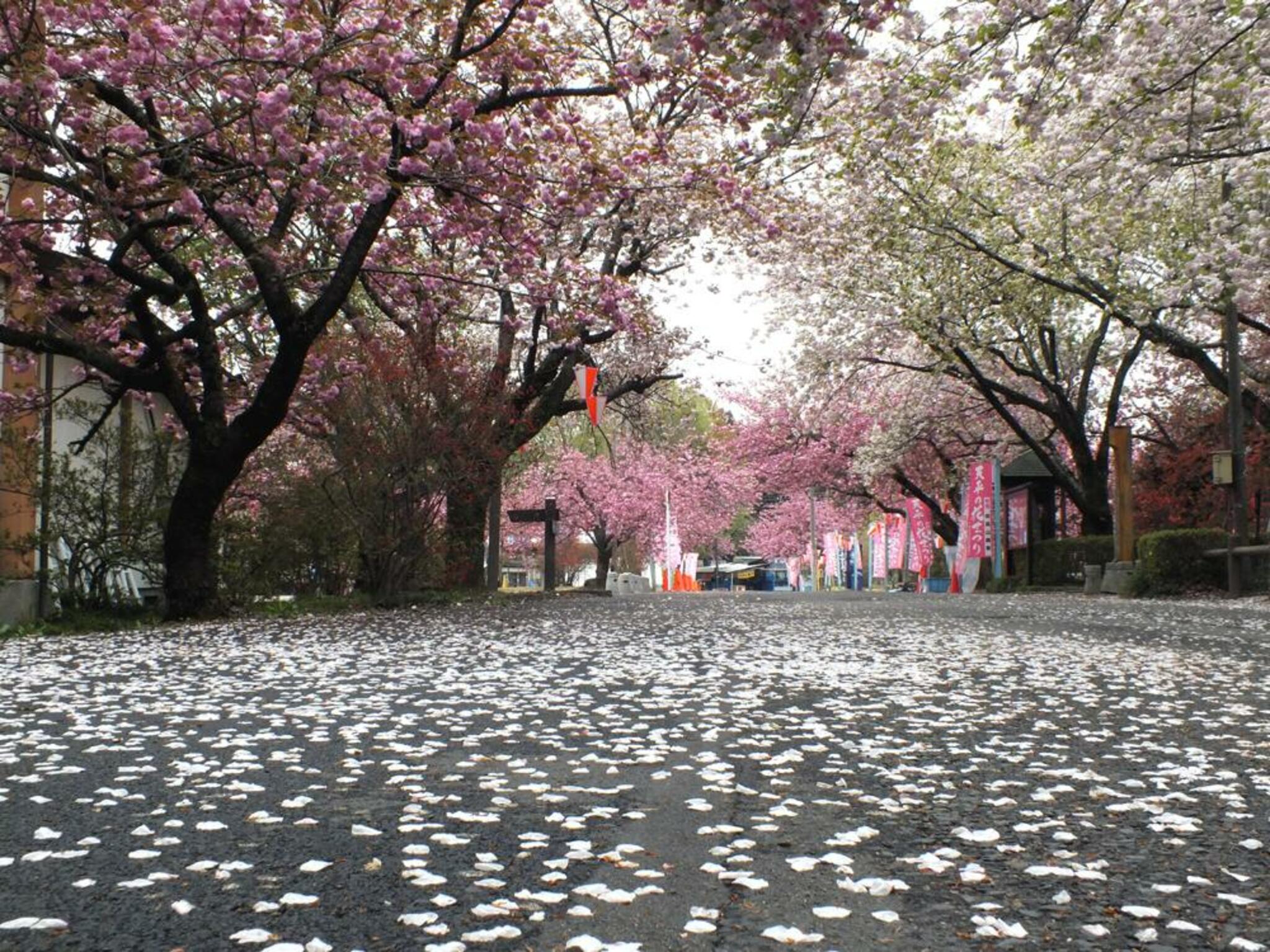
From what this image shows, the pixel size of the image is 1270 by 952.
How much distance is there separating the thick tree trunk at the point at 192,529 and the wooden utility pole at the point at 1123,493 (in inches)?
617

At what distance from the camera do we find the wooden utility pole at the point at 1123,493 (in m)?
20.3

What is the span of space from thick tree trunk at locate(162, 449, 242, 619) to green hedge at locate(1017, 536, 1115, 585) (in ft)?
57.8

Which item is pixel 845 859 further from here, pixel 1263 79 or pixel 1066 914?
pixel 1263 79

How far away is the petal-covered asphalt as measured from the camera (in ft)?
7.66

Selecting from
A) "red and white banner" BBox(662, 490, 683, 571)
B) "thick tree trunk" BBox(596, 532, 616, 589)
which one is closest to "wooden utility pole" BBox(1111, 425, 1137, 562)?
"red and white banner" BBox(662, 490, 683, 571)

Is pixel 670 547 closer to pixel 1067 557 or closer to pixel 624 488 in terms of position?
pixel 624 488

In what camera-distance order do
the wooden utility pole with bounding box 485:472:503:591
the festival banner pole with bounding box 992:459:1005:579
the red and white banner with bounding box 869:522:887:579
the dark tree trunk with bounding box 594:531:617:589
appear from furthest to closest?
1. the red and white banner with bounding box 869:522:887:579
2. the dark tree trunk with bounding box 594:531:617:589
3. the festival banner pole with bounding box 992:459:1005:579
4. the wooden utility pole with bounding box 485:472:503:591

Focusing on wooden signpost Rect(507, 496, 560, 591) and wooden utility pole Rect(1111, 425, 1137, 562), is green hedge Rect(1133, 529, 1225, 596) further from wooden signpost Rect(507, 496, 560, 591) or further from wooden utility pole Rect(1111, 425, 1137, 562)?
wooden signpost Rect(507, 496, 560, 591)

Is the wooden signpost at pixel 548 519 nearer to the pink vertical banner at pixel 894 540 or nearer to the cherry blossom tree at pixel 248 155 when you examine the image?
the cherry blossom tree at pixel 248 155

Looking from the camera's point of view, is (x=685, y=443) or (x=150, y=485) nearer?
(x=150, y=485)

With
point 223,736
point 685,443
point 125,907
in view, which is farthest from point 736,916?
point 685,443

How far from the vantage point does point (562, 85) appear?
12602mm

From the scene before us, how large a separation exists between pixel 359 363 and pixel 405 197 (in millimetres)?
2091

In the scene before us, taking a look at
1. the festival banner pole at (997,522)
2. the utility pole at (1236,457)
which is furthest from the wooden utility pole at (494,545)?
the utility pole at (1236,457)
